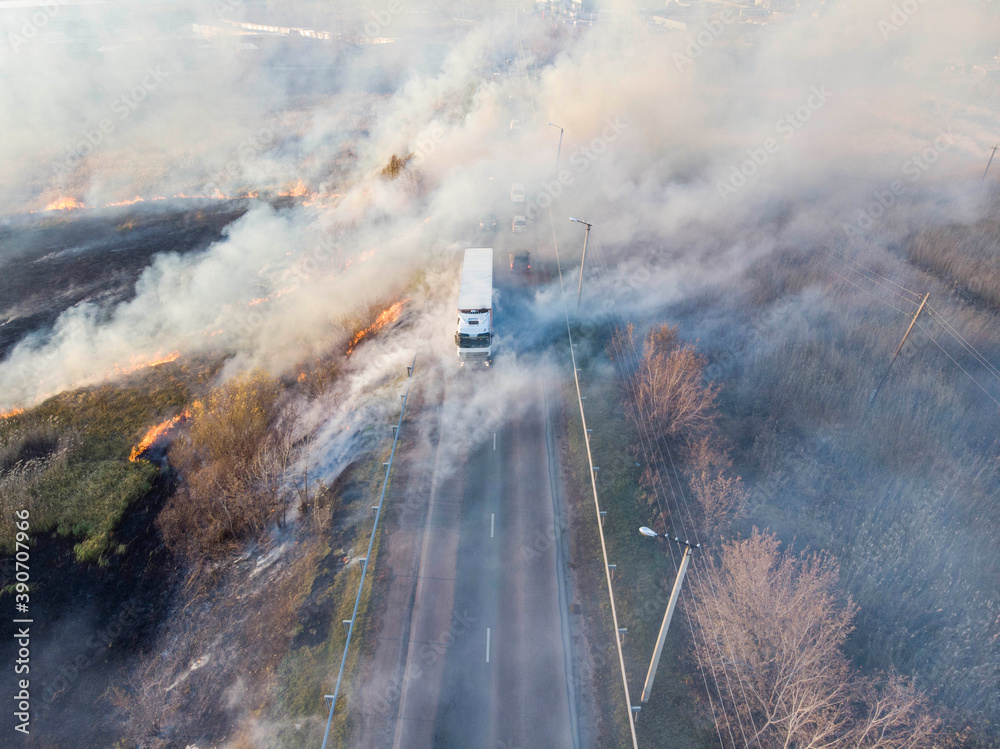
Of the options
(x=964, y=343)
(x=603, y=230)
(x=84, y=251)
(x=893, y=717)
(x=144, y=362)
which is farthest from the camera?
(x=84, y=251)

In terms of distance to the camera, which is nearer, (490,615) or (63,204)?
(490,615)

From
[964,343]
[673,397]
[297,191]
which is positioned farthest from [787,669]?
[297,191]

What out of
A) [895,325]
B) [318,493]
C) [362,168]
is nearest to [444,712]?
[318,493]
